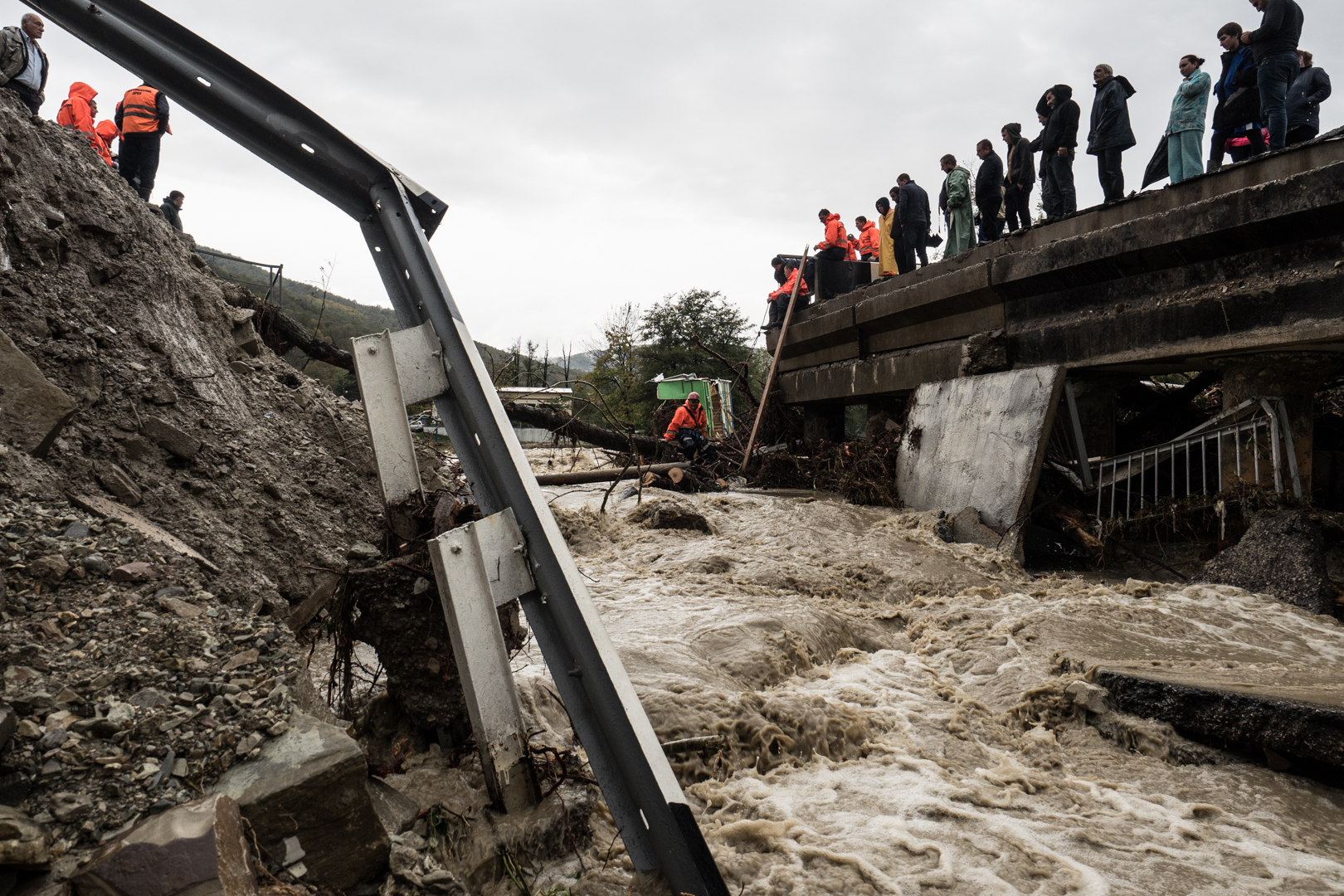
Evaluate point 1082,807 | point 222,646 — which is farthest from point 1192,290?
point 222,646

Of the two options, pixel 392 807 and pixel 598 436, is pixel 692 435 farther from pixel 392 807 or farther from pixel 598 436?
pixel 392 807

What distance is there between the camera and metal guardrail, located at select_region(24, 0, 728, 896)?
167cm

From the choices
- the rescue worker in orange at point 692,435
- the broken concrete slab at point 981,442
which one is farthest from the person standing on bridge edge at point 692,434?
the broken concrete slab at point 981,442

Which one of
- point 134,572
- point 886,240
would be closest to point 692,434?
point 886,240

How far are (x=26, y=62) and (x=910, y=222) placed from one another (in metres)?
8.81

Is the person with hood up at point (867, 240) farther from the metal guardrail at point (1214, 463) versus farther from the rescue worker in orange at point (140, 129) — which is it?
the rescue worker in orange at point (140, 129)

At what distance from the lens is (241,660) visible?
1.69 metres

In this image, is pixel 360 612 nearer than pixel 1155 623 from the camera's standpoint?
Yes

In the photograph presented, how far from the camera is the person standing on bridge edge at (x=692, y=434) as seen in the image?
11.1 metres

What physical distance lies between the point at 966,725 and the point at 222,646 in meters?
3.01

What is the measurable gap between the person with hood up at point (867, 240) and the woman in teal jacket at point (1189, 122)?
542 centimetres

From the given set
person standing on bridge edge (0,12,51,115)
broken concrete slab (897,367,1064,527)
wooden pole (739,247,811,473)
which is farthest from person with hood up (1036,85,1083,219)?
person standing on bridge edge (0,12,51,115)

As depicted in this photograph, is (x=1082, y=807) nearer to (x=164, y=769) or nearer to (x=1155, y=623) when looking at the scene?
(x=1155, y=623)

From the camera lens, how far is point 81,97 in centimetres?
789
